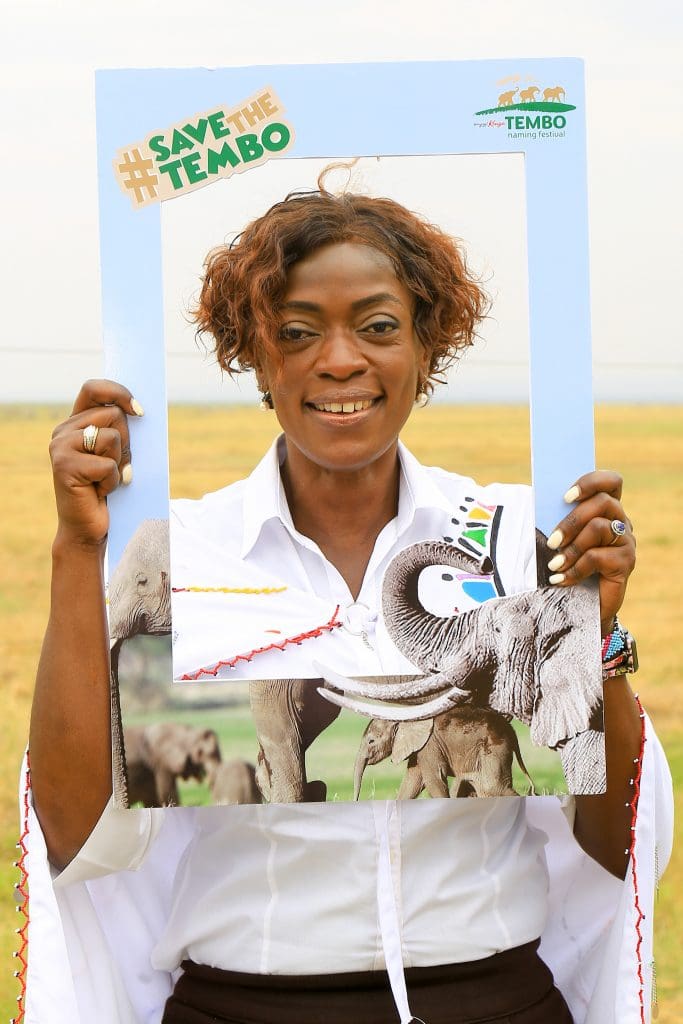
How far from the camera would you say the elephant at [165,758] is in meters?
1.59

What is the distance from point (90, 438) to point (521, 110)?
2.26ft

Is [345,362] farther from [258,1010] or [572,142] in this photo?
[258,1010]

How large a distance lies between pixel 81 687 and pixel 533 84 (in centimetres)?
97

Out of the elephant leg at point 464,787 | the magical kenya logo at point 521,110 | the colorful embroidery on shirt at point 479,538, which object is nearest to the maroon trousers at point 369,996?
the elephant leg at point 464,787

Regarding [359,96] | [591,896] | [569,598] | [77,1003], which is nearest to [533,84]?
[359,96]

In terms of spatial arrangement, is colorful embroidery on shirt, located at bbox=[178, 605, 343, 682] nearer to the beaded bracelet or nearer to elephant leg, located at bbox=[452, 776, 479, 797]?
elephant leg, located at bbox=[452, 776, 479, 797]

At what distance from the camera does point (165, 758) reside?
1.60m

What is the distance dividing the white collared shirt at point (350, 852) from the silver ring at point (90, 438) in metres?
0.14

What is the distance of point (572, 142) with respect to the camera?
160cm

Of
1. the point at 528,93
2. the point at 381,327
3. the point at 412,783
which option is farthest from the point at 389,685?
the point at 528,93

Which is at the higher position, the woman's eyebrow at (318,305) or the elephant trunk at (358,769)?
the woman's eyebrow at (318,305)

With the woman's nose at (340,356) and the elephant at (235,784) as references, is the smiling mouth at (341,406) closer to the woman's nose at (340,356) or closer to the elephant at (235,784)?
the woman's nose at (340,356)

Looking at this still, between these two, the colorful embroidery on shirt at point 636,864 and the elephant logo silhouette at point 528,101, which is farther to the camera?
the colorful embroidery on shirt at point 636,864

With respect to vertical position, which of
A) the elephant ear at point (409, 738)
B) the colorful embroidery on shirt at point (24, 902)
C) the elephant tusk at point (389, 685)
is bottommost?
the colorful embroidery on shirt at point (24, 902)
